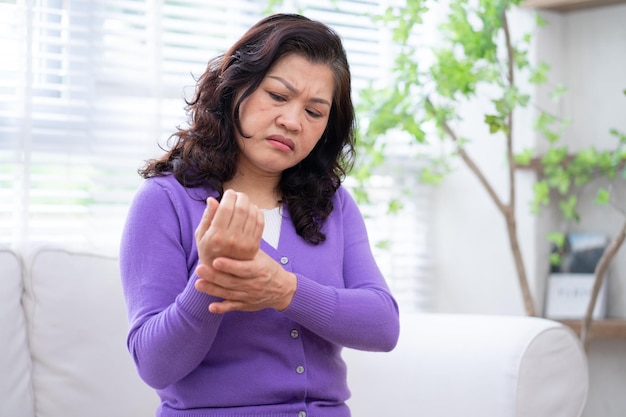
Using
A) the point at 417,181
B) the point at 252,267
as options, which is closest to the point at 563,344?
the point at 252,267

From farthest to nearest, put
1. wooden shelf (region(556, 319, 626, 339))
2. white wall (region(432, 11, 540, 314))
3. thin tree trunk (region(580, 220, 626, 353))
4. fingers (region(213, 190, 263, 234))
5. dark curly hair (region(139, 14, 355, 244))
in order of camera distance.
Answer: white wall (region(432, 11, 540, 314))
wooden shelf (region(556, 319, 626, 339))
thin tree trunk (region(580, 220, 626, 353))
dark curly hair (region(139, 14, 355, 244))
fingers (region(213, 190, 263, 234))

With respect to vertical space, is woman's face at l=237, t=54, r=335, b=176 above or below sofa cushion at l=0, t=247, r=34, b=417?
above

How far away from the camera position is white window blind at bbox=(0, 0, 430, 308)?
2.16 m

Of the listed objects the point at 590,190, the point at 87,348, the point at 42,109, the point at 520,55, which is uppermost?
the point at 520,55

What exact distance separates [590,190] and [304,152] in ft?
5.66

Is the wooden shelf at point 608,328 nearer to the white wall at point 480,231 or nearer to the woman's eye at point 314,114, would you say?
the white wall at point 480,231

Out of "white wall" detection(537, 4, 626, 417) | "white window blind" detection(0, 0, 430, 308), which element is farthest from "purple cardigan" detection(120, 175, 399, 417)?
"white wall" detection(537, 4, 626, 417)

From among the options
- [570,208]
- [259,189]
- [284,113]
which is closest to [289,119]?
[284,113]

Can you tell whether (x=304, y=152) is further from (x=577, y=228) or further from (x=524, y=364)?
(x=577, y=228)

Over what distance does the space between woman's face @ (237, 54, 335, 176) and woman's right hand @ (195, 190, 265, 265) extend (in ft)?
1.01

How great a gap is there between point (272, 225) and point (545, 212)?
5.55ft

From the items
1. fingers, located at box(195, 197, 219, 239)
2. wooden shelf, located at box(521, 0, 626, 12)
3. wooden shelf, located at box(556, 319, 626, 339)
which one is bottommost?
wooden shelf, located at box(556, 319, 626, 339)

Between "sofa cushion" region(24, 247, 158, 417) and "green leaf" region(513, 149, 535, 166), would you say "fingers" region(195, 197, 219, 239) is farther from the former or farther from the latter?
"green leaf" region(513, 149, 535, 166)

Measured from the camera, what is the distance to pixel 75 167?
7.56 ft
